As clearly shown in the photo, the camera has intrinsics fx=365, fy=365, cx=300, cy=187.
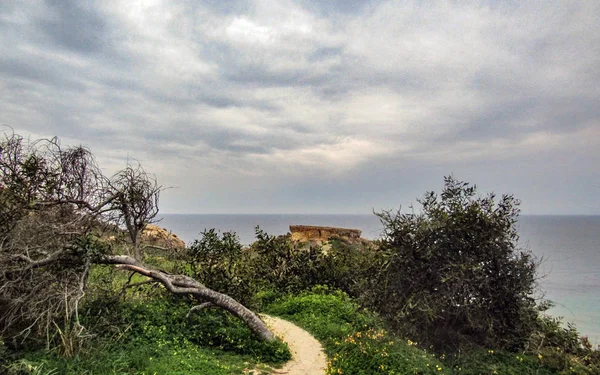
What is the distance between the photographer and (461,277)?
11.2 meters

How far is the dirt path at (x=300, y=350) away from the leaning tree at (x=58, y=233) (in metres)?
1.18

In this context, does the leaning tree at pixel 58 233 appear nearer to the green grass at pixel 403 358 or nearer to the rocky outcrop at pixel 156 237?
the green grass at pixel 403 358

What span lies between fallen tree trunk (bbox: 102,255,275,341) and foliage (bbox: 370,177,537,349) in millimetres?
4202

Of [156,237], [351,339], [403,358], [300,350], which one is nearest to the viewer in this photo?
[403,358]

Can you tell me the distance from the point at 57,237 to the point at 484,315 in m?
13.1

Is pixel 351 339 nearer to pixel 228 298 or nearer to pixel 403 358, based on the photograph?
pixel 403 358

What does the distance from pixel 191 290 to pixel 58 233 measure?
13.5ft

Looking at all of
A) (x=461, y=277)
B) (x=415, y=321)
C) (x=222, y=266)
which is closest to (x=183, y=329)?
(x=222, y=266)

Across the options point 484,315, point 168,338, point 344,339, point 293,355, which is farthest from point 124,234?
point 484,315

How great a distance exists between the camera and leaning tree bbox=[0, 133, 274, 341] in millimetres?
9312

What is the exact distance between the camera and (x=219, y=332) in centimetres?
1164

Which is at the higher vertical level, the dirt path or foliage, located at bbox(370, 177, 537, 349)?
foliage, located at bbox(370, 177, 537, 349)

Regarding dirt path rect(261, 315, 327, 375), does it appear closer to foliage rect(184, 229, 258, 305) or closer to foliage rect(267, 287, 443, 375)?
foliage rect(267, 287, 443, 375)

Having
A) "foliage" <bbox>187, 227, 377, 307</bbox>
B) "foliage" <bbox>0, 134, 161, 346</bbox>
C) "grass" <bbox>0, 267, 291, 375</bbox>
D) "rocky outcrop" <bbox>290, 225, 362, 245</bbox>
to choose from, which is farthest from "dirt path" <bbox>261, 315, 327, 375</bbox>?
"rocky outcrop" <bbox>290, 225, 362, 245</bbox>
